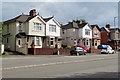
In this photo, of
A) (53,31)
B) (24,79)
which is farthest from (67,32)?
(24,79)

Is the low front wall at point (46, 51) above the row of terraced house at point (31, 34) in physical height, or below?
below

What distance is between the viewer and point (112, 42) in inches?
2940

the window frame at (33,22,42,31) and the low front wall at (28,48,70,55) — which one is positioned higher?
the window frame at (33,22,42,31)

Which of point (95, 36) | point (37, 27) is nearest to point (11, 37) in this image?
point (37, 27)

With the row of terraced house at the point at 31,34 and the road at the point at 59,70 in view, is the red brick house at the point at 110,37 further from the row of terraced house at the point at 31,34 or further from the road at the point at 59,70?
the road at the point at 59,70

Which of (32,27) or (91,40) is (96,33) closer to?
(91,40)

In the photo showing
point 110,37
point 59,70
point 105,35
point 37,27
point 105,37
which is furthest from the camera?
point 110,37

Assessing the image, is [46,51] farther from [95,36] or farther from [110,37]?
[110,37]

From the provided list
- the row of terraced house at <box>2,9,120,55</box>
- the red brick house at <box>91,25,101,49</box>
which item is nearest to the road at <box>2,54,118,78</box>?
the row of terraced house at <box>2,9,120,55</box>

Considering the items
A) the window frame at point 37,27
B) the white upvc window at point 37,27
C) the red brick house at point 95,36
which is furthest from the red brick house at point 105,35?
the white upvc window at point 37,27

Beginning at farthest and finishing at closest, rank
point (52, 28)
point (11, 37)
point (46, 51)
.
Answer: point (52, 28) → point (11, 37) → point (46, 51)

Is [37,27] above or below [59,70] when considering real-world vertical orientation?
above

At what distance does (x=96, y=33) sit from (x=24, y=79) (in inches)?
2165

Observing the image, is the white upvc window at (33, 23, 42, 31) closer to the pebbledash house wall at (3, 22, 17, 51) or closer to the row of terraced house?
the row of terraced house
